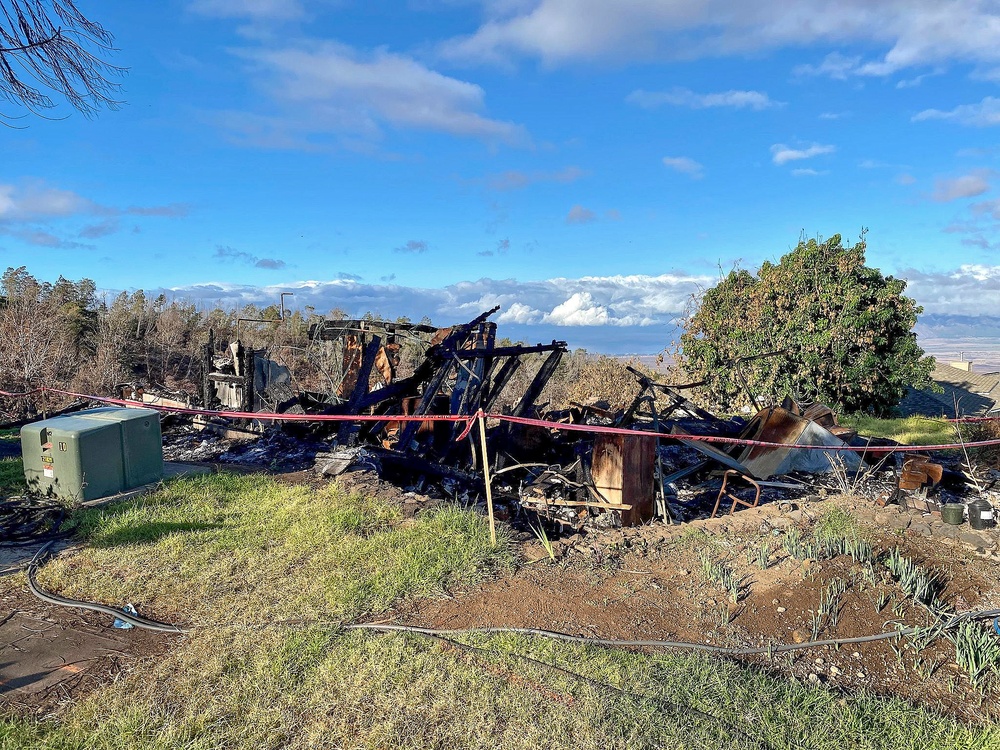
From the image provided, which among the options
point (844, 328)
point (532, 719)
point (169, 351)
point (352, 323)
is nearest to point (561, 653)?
point (532, 719)

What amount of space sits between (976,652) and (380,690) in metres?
3.36

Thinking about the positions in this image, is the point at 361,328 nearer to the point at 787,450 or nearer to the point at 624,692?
the point at 787,450

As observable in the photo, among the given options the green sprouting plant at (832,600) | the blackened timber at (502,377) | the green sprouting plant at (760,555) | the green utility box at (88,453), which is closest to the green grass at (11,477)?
the green utility box at (88,453)

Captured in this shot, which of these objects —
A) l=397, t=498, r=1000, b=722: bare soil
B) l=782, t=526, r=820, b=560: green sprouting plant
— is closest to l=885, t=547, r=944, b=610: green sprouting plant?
l=397, t=498, r=1000, b=722: bare soil

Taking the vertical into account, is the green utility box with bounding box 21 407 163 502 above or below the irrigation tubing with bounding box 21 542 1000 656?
above

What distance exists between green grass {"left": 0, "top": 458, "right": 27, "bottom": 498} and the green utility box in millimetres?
374

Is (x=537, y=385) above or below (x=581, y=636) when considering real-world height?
above

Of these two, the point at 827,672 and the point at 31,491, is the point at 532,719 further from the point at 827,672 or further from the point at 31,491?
the point at 31,491

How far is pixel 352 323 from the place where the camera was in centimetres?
904

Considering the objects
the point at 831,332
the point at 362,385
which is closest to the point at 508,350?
the point at 362,385

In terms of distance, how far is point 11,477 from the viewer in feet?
23.2

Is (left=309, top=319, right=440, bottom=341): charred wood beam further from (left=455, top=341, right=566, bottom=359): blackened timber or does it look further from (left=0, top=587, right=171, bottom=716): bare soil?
(left=0, top=587, right=171, bottom=716): bare soil

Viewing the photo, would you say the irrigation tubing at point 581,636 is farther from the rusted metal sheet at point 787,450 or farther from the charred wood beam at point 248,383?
the charred wood beam at point 248,383

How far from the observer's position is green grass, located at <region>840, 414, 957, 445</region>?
11.7 m
